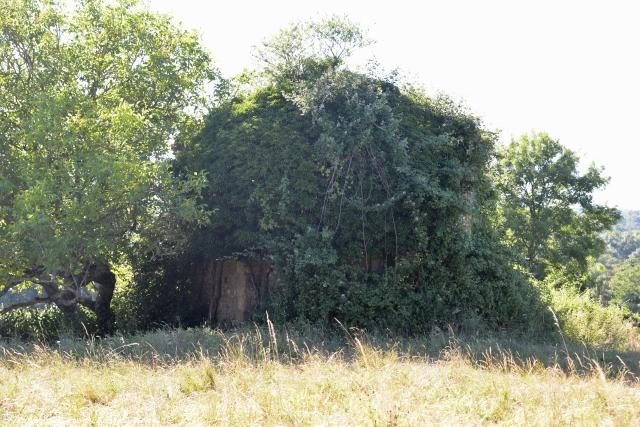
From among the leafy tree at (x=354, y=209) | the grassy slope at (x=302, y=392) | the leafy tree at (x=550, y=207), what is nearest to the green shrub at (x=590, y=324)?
the leafy tree at (x=354, y=209)

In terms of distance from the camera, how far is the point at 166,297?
15227 millimetres

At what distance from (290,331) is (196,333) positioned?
5.30ft

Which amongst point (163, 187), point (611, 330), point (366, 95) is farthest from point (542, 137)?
point (163, 187)

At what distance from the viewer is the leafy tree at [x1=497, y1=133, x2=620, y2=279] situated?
27797mm

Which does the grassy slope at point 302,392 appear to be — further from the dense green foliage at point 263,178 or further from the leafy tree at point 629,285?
the leafy tree at point 629,285

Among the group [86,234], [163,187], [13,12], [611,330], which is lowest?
[611,330]

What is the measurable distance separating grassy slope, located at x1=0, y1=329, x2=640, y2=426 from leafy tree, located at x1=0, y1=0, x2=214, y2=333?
335cm

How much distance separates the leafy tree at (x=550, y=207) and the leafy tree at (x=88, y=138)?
17825 millimetres

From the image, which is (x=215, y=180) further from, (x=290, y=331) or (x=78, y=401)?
(x=78, y=401)

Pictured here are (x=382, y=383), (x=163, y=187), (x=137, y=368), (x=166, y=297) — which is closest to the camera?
(x=382, y=383)

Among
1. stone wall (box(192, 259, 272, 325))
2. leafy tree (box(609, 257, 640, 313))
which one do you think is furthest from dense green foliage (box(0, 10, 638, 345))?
leafy tree (box(609, 257, 640, 313))

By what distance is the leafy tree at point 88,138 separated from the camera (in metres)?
10.7

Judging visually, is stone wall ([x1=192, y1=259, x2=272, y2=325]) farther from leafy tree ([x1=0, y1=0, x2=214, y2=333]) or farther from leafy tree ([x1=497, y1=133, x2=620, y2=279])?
leafy tree ([x1=497, y1=133, x2=620, y2=279])

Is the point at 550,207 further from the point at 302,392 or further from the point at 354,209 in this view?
the point at 302,392
